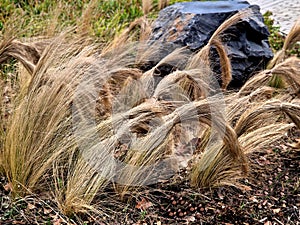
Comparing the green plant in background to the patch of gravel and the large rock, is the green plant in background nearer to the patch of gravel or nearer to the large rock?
the patch of gravel

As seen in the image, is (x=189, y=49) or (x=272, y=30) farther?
(x=272, y=30)

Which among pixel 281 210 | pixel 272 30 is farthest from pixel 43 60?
pixel 272 30

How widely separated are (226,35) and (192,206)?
1909mm

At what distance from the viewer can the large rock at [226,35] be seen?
12.4 ft

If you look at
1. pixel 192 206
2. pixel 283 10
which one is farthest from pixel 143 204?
pixel 283 10

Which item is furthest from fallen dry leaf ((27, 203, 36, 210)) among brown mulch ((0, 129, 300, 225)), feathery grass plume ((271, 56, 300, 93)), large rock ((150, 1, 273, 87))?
large rock ((150, 1, 273, 87))

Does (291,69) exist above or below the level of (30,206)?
above

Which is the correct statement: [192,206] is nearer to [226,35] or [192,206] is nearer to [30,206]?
[30,206]

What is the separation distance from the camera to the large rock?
3.78 m

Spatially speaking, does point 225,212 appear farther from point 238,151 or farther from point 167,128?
point 167,128

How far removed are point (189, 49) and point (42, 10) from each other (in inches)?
78.5

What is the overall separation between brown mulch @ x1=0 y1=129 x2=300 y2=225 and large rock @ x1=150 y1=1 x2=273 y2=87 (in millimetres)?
1322

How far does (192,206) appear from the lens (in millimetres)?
2418

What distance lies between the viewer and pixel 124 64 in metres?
3.38
